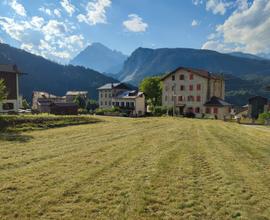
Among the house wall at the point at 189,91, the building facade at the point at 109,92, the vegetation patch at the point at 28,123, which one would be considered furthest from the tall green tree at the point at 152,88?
the vegetation patch at the point at 28,123

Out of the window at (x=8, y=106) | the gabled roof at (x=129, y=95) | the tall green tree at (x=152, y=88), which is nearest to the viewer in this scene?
the window at (x=8, y=106)

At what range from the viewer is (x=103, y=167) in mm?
8711

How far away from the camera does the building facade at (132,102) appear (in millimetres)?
65500

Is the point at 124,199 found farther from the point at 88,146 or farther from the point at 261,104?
the point at 261,104

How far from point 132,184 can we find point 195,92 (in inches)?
1864

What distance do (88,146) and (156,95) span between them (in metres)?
58.4

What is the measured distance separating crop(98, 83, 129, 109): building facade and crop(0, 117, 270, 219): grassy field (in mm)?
63945

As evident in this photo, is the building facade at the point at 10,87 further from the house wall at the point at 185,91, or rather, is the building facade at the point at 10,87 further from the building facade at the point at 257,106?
the building facade at the point at 257,106

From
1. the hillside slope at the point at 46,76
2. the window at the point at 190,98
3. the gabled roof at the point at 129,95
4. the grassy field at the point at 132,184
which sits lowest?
the grassy field at the point at 132,184

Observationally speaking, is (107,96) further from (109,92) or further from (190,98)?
(190,98)

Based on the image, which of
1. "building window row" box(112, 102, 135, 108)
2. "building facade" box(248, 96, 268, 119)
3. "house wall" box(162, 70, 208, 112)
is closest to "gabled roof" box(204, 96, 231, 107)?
"house wall" box(162, 70, 208, 112)

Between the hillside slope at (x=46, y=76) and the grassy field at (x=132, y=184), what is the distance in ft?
491

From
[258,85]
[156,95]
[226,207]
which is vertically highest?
[258,85]

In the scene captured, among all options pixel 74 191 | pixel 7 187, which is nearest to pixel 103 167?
pixel 74 191
